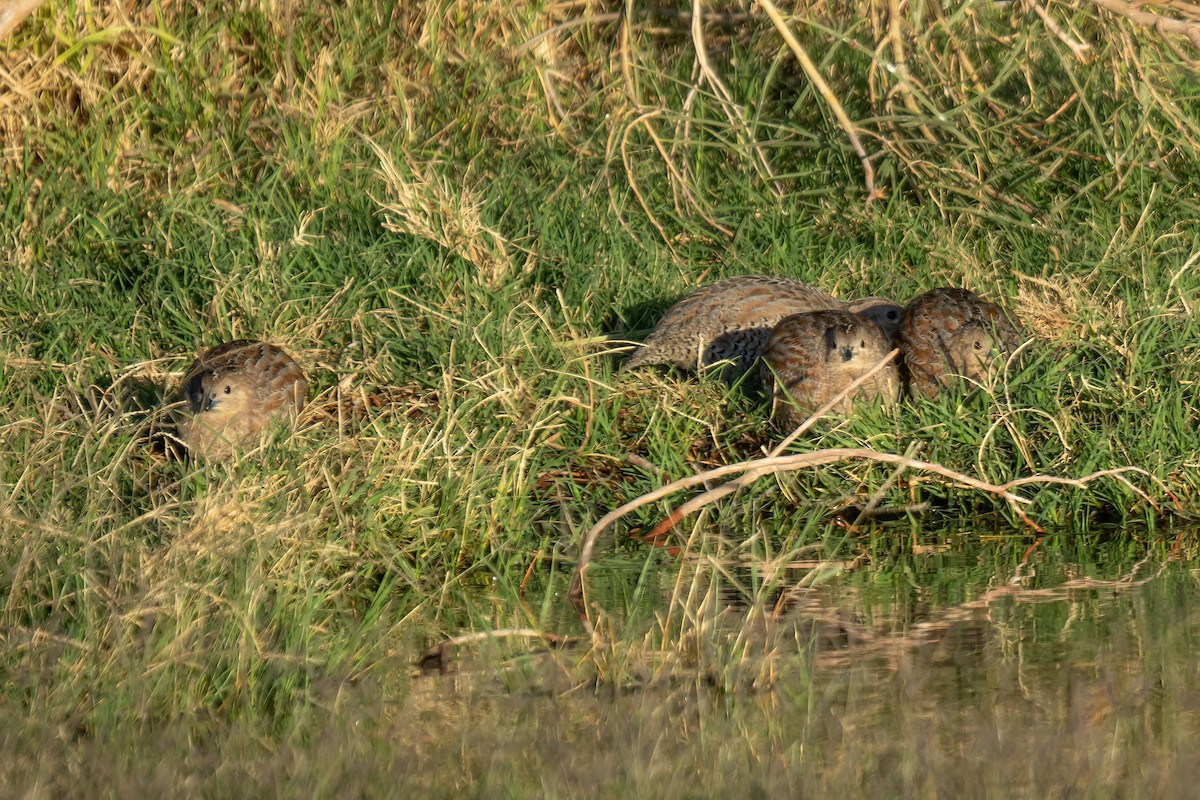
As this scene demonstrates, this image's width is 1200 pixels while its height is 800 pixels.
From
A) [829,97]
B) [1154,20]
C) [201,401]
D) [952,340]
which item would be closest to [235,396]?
[201,401]

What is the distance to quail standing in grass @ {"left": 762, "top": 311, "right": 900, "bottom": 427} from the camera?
5.57 meters

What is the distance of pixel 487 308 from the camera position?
20.5ft

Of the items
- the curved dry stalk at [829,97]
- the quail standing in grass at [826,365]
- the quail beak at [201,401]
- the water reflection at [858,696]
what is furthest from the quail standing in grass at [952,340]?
the quail beak at [201,401]

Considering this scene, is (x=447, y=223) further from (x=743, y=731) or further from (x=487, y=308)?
(x=743, y=731)

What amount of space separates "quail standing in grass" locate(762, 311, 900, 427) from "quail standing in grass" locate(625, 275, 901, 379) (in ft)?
0.90

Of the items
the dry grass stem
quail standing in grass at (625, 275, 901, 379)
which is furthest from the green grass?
quail standing in grass at (625, 275, 901, 379)

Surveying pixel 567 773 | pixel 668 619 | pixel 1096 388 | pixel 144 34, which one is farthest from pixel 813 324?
pixel 144 34

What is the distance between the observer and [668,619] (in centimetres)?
384

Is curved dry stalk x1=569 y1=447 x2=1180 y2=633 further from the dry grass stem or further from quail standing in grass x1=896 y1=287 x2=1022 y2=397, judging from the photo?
the dry grass stem

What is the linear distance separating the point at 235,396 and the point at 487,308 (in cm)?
130

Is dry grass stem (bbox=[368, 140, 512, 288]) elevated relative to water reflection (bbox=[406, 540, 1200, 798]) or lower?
elevated

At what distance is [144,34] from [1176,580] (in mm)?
5478

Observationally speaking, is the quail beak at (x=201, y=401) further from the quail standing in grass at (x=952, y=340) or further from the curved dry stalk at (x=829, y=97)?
the curved dry stalk at (x=829, y=97)

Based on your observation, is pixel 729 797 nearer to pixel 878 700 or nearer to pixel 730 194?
pixel 878 700
